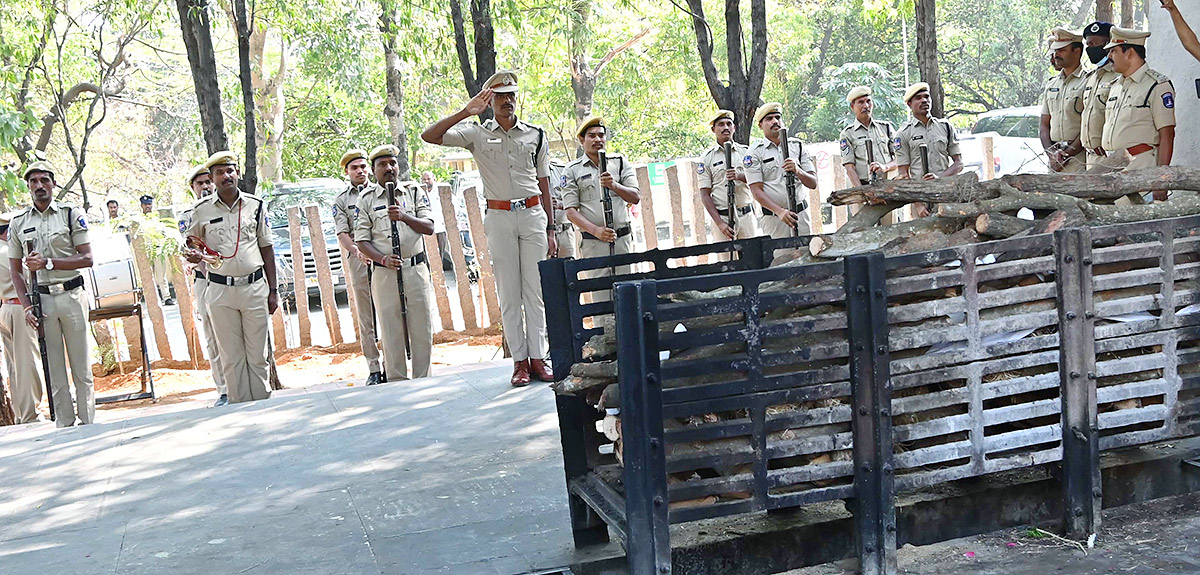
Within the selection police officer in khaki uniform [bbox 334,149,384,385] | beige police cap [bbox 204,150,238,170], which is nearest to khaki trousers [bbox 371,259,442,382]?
police officer in khaki uniform [bbox 334,149,384,385]

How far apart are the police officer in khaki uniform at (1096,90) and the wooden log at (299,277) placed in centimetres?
704

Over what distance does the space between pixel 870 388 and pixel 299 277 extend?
345 inches

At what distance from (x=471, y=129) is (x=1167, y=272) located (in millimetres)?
4611

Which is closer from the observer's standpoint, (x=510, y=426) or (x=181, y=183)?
(x=510, y=426)

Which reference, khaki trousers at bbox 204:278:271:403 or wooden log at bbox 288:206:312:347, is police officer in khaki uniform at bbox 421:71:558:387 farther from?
wooden log at bbox 288:206:312:347

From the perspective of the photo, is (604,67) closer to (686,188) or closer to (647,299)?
(686,188)

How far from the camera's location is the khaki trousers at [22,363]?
8.73 m

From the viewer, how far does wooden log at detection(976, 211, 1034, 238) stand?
365 cm

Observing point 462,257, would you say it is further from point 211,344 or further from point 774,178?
point 774,178

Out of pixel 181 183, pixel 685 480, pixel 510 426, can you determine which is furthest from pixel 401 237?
pixel 181 183

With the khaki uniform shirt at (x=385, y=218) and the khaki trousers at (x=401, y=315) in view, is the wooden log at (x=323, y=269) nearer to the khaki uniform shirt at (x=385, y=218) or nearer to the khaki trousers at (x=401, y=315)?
the khaki uniform shirt at (x=385, y=218)

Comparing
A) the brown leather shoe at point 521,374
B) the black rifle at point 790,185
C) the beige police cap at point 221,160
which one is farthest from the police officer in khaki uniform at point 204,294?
the black rifle at point 790,185

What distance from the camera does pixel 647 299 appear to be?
305 cm

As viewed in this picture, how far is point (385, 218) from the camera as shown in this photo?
28.1 ft
